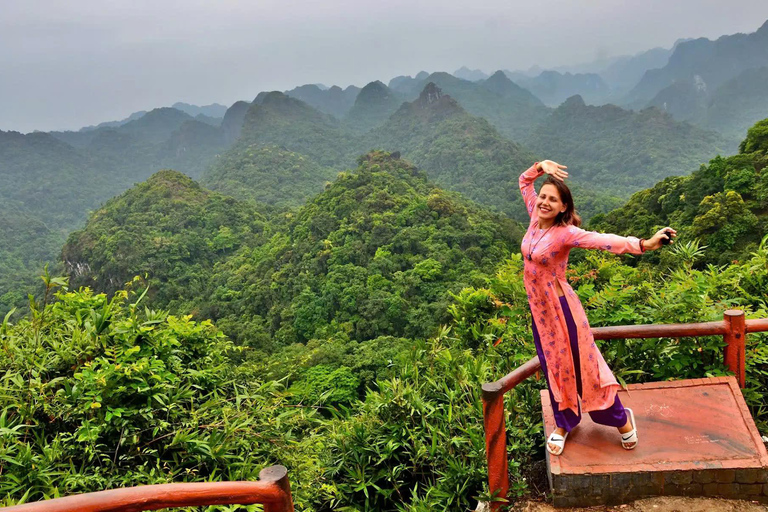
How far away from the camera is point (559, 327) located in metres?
1.83

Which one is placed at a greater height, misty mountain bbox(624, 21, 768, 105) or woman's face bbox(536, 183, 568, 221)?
misty mountain bbox(624, 21, 768, 105)

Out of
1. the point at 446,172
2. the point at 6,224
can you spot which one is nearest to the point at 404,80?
the point at 446,172

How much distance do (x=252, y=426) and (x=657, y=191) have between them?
1999 cm

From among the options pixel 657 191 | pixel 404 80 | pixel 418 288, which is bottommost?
pixel 418 288

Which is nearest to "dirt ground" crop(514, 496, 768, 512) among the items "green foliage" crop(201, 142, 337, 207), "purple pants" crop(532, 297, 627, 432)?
"purple pants" crop(532, 297, 627, 432)

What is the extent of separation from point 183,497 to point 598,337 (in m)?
1.78

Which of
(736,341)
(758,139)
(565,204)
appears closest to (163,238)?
(758,139)

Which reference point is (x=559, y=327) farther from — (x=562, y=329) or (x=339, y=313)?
(x=339, y=313)

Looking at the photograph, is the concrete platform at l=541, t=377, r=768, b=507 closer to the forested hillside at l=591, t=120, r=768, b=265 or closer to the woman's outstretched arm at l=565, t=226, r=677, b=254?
the woman's outstretched arm at l=565, t=226, r=677, b=254

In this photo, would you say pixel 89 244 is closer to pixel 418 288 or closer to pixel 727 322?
pixel 418 288

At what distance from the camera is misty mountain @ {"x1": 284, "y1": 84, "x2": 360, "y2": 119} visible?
149000mm

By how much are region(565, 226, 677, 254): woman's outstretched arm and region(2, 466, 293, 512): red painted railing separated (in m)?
1.28

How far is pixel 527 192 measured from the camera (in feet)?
6.70

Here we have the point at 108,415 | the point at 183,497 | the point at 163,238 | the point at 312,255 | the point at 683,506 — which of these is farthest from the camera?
the point at 163,238
